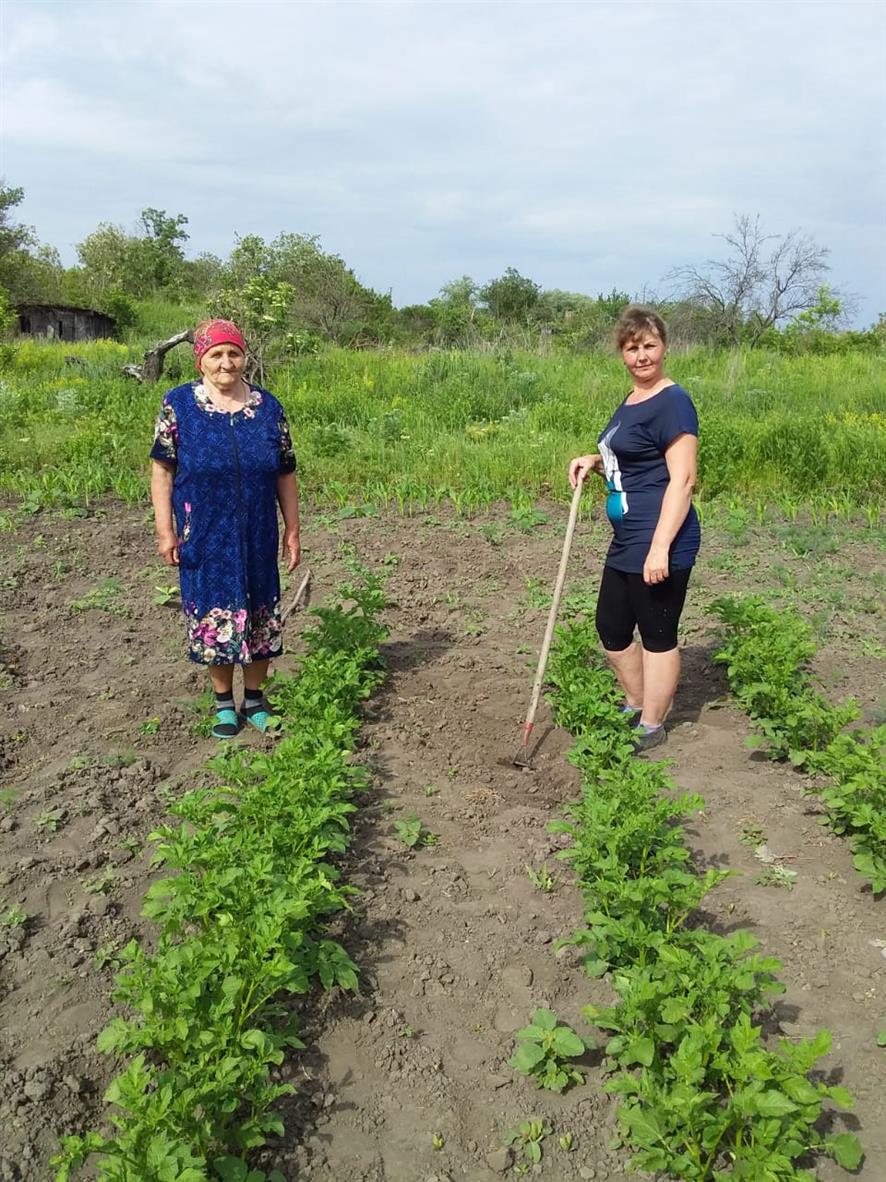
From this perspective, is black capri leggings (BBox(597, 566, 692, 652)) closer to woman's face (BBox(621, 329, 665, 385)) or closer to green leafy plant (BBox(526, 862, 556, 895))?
woman's face (BBox(621, 329, 665, 385))

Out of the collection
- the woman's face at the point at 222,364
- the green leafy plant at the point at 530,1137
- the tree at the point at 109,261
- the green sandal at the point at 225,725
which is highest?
the tree at the point at 109,261

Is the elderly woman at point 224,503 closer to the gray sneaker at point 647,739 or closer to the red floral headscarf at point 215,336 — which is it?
the red floral headscarf at point 215,336

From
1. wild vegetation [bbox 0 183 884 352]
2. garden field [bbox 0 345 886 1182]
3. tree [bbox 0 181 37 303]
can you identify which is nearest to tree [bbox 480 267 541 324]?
wild vegetation [bbox 0 183 884 352]

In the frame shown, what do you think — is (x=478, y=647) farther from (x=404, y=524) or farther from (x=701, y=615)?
(x=404, y=524)

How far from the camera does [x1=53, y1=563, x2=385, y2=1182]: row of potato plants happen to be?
6.62 ft

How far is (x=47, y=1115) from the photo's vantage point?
7.55 feet

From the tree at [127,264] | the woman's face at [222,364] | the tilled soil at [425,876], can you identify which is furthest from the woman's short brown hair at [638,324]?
the tree at [127,264]

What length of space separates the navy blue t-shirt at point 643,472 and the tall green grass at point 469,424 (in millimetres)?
4226

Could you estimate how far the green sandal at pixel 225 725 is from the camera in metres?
4.29

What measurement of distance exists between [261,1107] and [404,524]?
5.91m

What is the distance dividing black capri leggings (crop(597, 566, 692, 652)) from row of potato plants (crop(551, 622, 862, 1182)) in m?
0.86

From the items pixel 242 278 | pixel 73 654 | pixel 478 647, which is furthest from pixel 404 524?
pixel 242 278

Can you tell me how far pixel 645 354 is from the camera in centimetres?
368

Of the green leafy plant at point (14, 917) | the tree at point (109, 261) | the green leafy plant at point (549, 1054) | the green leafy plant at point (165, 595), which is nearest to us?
the green leafy plant at point (549, 1054)
